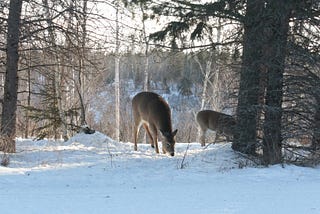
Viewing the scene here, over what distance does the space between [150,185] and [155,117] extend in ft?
20.5

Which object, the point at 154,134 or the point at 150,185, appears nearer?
the point at 150,185

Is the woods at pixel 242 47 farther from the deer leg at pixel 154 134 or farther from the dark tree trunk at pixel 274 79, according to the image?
the deer leg at pixel 154 134

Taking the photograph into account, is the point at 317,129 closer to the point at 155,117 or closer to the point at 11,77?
the point at 155,117

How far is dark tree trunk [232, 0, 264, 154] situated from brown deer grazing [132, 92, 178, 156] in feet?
9.48

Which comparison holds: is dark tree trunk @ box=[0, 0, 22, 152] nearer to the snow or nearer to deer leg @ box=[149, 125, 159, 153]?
the snow

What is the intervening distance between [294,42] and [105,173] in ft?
16.5

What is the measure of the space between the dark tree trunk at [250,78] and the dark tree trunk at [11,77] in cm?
559

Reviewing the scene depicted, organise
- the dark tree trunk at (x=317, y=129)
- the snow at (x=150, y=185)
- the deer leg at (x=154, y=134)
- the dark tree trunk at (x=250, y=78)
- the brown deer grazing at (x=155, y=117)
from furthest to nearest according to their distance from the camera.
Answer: the deer leg at (x=154, y=134), the brown deer grazing at (x=155, y=117), the dark tree trunk at (x=250, y=78), the dark tree trunk at (x=317, y=129), the snow at (x=150, y=185)

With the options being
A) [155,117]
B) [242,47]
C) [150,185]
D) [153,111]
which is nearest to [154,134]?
[155,117]

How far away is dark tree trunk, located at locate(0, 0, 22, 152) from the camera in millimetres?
11663

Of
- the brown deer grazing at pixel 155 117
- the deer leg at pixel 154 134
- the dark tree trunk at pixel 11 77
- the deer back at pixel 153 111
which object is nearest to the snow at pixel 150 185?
the dark tree trunk at pixel 11 77

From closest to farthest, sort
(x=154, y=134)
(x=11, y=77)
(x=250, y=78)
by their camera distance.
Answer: (x=250, y=78), (x=11, y=77), (x=154, y=134)

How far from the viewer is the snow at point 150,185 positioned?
5.99 meters

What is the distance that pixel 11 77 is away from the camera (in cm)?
1209
